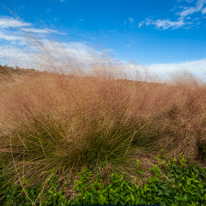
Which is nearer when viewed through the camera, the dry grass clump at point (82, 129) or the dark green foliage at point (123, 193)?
the dark green foliage at point (123, 193)

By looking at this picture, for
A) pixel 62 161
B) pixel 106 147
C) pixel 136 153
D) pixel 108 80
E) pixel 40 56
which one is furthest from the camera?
pixel 108 80

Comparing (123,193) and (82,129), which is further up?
(82,129)

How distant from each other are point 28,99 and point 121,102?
1.67 m

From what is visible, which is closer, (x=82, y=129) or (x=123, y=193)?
(x=123, y=193)

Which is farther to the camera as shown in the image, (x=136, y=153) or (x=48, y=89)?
(x=48, y=89)

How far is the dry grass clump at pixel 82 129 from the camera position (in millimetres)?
1817

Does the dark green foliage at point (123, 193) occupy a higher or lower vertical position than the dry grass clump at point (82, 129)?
lower

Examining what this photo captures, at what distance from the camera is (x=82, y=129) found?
5.97ft

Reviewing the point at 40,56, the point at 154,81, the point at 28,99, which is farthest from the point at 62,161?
the point at 154,81

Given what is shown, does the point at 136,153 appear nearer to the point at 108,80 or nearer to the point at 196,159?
the point at 196,159

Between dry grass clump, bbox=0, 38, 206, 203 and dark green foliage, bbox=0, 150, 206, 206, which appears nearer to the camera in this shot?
dark green foliage, bbox=0, 150, 206, 206

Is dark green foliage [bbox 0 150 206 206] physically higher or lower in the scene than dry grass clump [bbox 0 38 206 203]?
lower

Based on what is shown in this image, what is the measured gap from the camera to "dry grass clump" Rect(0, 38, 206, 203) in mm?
1817

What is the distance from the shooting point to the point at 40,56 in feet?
7.98
